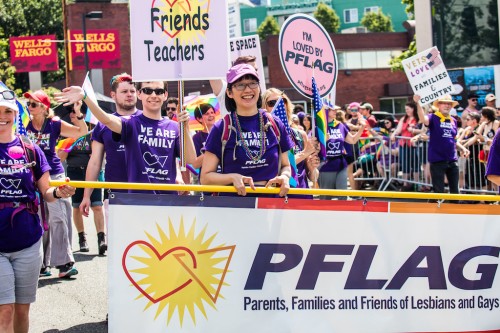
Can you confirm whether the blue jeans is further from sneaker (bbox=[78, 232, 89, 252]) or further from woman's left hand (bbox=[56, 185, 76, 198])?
woman's left hand (bbox=[56, 185, 76, 198])

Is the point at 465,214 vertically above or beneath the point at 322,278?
above

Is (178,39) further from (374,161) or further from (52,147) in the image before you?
(374,161)

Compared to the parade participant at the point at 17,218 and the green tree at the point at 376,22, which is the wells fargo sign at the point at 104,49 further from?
the parade participant at the point at 17,218

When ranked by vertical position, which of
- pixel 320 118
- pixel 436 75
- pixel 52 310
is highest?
pixel 436 75

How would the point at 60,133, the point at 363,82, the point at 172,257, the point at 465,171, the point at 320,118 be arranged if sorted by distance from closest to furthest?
the point at 172,257 < the point at 320,118 < the point at 60,133 < the point at 465,171 < the point at 363,82

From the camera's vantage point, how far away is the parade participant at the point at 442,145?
1324cm

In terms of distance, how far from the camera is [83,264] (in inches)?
392

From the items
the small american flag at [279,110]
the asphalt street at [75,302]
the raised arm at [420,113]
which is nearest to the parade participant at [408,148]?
the raised arm at [420,113]

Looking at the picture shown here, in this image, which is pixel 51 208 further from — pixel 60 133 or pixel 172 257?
pixel 172 257

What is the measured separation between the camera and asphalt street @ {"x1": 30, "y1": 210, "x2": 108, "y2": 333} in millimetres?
7188

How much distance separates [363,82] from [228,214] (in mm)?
54112

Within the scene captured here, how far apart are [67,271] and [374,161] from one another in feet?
35.2

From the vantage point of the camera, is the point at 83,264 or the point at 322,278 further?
the point at 83,264

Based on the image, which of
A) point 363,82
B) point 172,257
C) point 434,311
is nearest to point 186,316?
point 172,257
